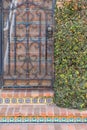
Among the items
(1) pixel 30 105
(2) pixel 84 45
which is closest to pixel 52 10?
(2) pixel 84 45

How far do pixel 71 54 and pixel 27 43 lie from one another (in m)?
0.82

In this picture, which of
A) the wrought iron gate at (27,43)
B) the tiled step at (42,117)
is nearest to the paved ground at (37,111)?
the tiled step at (42,117)

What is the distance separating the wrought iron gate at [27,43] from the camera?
5.07 meters

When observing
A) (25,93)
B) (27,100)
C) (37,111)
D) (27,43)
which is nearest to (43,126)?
(37,111)

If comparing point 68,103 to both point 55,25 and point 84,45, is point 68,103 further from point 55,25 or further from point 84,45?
point 55,25

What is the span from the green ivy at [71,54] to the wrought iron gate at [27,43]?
389mm

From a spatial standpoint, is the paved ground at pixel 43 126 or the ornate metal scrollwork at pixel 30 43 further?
the ornate metal scrollwork at pixel 30 43

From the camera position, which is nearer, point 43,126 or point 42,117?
point 43,126

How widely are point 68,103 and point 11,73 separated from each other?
1.06 meters

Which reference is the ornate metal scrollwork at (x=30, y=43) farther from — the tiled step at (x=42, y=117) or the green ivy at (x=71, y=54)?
the tiled step at (x=42, y=117)

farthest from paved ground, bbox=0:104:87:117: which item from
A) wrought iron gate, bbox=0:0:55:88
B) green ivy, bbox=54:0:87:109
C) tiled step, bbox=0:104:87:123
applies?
wrought iron gate, bbox=0:0:55:88

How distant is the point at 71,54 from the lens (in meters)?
4.65

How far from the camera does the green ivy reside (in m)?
4.61

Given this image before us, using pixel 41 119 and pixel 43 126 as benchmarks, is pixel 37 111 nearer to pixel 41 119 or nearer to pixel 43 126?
pixel 41 119
